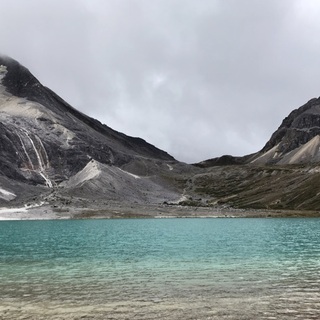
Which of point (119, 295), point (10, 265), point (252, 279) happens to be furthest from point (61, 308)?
point (10, 265)

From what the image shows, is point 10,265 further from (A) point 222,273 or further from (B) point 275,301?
(B) point 275,301

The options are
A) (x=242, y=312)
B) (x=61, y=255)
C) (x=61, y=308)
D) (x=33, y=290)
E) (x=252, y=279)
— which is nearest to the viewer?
(x=242, y=312)

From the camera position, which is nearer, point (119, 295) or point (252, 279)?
point (119, 295)

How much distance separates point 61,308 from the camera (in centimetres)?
2791

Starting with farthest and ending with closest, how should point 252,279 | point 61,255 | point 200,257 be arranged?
point 61,255 < point 200,257 < point 252,279

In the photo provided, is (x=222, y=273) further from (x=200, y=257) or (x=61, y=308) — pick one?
(x=61, y=308)

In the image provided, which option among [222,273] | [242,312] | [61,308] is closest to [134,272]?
[222,273]

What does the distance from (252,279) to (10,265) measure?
27.7m

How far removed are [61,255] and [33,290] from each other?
81.6 feet

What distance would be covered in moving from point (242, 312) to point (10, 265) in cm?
3166

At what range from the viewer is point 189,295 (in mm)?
31125

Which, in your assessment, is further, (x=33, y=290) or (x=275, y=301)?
(x=33, y=290)

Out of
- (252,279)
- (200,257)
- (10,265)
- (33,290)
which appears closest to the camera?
(33,290)

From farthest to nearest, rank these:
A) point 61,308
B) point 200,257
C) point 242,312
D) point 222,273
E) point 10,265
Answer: point 200,257 < point 10,265 < point 222,273 < point 61,308 < point 242,312
